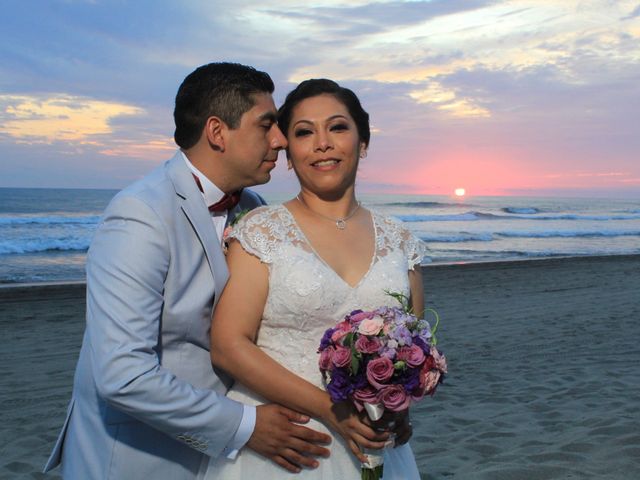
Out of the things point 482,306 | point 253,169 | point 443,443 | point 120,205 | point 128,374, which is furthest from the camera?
point 482,306

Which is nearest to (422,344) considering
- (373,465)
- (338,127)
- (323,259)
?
(373,465)

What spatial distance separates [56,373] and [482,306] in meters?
7.65

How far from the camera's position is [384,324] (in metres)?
2.62

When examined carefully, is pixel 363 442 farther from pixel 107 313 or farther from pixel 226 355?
pixel 107 313

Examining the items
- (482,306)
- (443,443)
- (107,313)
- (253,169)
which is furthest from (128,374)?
(482,306)

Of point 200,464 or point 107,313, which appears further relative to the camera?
point 200,464

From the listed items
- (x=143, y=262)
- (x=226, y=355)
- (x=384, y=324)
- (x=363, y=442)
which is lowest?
(x=363, y=442)

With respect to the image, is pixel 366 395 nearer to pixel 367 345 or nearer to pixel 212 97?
pixel 367 345

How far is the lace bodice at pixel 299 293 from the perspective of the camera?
3004 mm

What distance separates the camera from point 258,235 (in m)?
3.04

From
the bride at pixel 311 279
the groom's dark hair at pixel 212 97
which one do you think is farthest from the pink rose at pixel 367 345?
the groom's dark hair at pixel 212 97

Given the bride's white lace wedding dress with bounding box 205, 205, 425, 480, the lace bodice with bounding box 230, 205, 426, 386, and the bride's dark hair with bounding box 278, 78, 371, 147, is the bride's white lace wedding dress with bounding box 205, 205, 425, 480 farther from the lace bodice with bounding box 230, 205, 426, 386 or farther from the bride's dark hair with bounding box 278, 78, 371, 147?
the bride's dark hair with bounding box 278, 78, 371, 147

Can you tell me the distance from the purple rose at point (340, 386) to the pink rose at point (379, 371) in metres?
0.11

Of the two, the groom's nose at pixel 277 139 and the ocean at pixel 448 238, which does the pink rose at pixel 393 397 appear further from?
the ocean at pixel 448 238
